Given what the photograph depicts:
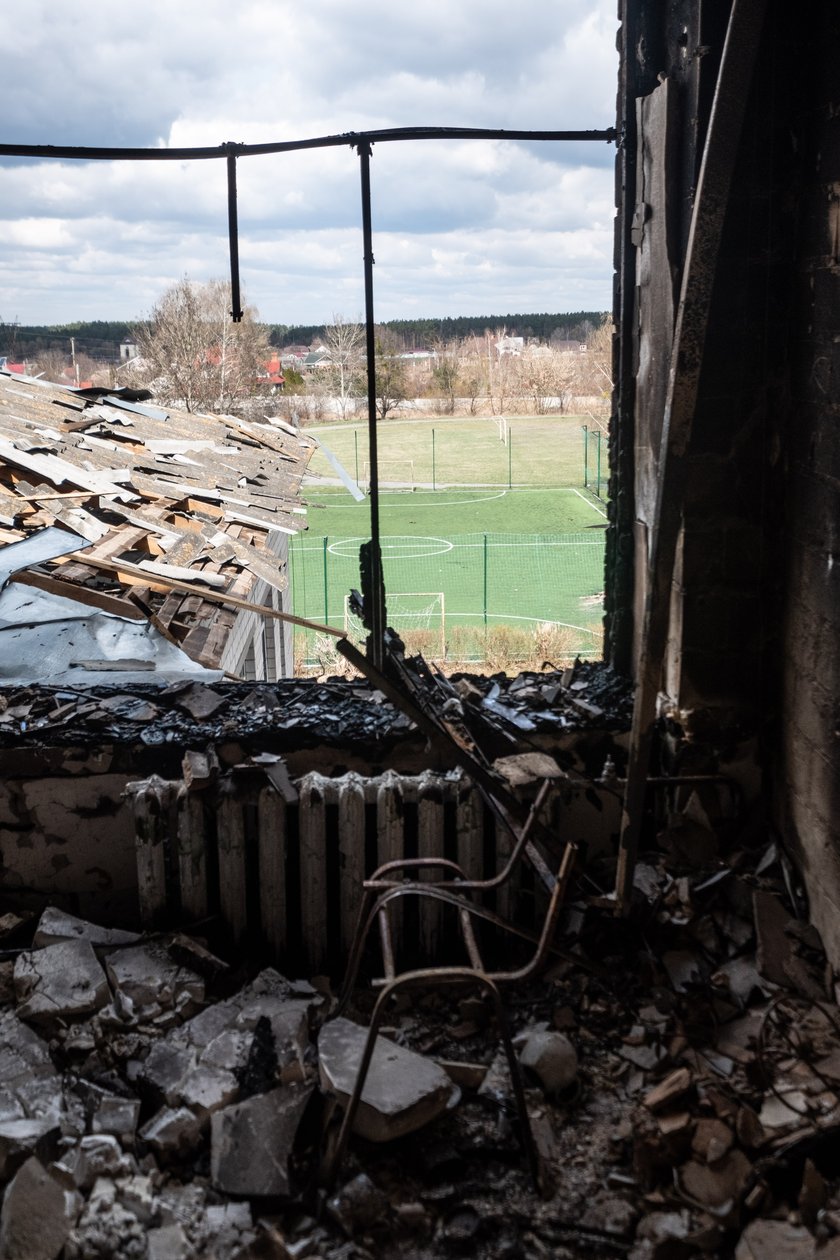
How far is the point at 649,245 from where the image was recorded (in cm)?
268

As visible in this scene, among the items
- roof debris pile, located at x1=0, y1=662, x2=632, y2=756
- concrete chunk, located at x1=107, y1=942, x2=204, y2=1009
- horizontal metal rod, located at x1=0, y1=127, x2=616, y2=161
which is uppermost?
horizontal metal rod, located at x1=0, y1=127, x2=616, y2=161

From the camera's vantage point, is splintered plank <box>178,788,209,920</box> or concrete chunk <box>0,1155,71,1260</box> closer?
concrete chunk <box>0,1155,71,1260</box>

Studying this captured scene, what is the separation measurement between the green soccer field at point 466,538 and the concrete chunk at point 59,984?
33.2 ft

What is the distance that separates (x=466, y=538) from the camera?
24.9 metres

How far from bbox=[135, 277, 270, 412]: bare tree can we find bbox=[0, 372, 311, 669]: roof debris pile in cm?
1347

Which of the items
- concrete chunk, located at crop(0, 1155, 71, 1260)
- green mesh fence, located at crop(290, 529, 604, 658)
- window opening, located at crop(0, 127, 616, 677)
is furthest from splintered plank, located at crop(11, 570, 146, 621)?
green mesh fence, located at crop(290, 529, 604, 658)

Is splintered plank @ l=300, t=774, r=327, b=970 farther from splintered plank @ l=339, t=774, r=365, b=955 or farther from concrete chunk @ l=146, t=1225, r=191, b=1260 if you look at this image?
concrete chunk @ l=146, t=1225, r=191, b=1260

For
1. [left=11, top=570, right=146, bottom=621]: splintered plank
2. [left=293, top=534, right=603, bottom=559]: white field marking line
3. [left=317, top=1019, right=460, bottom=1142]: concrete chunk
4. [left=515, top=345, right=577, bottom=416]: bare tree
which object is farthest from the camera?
[left=293, top=534, right=603, bottom=559]: white field marking line

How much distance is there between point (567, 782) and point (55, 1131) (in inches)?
61.0

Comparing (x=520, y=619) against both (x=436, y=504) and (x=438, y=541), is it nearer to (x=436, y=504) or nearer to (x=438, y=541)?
(x=438, y=541)

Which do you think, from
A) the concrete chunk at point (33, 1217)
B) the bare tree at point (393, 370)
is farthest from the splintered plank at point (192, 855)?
the bare tree at point (393, 370)

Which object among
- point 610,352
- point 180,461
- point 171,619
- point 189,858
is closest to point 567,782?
point 189,858

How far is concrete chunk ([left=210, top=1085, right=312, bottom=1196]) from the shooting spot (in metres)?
1.98

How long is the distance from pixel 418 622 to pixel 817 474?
14.9 meters
